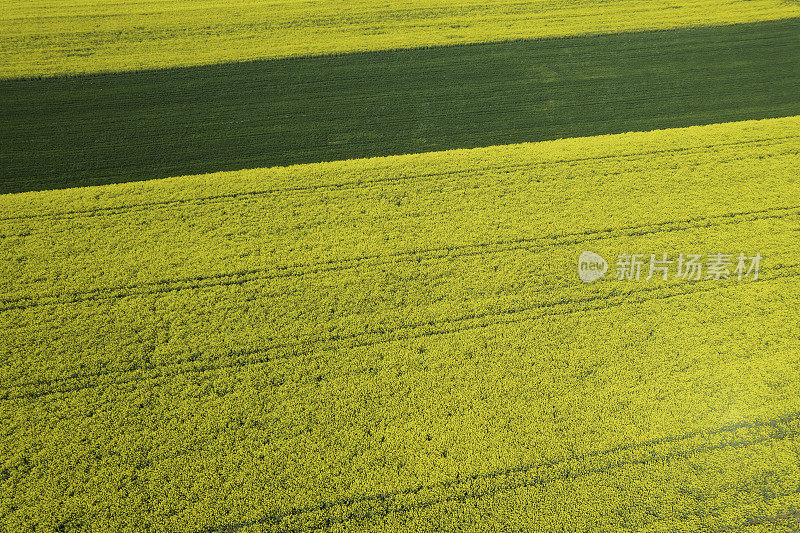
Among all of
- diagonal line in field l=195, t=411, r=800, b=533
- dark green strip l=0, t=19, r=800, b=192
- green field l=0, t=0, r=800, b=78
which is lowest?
diagonal line in field l=195, t=411, r=800, b=533

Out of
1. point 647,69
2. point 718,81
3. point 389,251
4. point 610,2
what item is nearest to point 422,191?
point 389,251

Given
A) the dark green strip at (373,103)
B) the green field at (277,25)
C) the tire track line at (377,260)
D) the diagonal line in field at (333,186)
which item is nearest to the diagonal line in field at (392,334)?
the tire track line at (377,260)

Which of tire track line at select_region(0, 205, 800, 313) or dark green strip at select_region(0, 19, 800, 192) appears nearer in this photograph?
tire track line at select_region(0, 205, 800, 313)

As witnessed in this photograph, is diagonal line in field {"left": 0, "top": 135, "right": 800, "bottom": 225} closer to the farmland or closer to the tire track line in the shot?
the farmland

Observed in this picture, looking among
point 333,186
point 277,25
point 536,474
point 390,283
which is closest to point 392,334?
point 390,283

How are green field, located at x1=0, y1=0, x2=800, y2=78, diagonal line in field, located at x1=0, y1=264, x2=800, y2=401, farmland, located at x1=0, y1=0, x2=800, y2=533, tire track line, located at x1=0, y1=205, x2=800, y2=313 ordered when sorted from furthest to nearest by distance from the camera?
1. green field, located at x1=0, y1=0, x2=800, y2=78
2. tire track line, located at x1=0, y1=205, x2=800, y2=313
3. diagonal line in field, located at x1=0, y1=264, x2=800, y2=401
4. farmland, located at x1=0, y1=0, x2=800, y2=533

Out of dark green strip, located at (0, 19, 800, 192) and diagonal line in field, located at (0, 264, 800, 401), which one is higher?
dark green strip, located at (0, 19, 800, 192)

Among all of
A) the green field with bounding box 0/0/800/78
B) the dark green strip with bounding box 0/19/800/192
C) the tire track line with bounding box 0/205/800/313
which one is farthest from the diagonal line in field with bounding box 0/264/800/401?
the green field with bounding box 0/0/800/78

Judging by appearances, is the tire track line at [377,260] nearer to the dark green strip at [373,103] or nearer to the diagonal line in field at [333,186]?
the diagonal line in field at [333,186]
